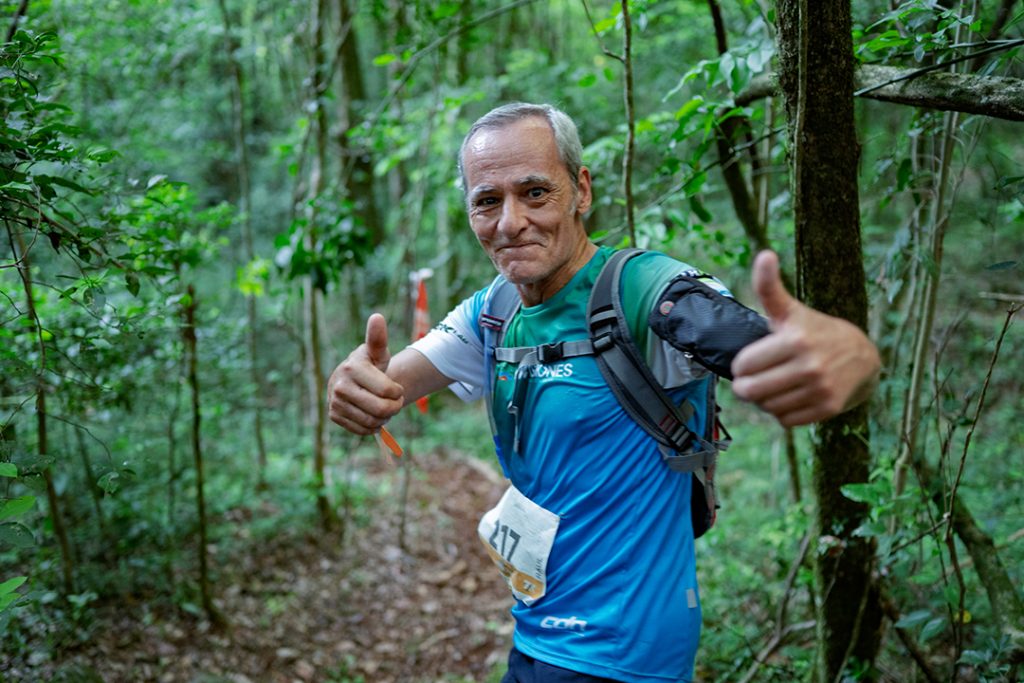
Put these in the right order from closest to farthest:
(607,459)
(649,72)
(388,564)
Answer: (607,459)
(388,564)
(649,72)

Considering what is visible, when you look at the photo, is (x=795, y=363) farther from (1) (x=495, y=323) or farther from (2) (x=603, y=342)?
(1) (x=495, y=323)

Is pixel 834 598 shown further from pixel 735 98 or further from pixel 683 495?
pixel 735 98

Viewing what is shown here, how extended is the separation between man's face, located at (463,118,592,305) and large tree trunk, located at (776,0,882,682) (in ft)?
2.66

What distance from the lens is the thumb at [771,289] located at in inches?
49.6

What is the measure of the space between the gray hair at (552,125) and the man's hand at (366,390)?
0.61m

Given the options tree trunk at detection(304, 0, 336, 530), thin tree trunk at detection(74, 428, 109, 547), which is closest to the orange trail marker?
thin tree trunk at detection(74, 428, 109, 547)

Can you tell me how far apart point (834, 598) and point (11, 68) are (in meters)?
3.55

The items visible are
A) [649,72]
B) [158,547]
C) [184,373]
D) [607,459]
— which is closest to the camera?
[607,459]

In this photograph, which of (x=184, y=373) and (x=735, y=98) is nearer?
(x=735, y=98)

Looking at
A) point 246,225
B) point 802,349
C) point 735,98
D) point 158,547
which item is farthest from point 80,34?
point 802,349

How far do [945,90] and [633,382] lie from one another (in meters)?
1.35

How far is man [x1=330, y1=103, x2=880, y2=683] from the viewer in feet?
6.23

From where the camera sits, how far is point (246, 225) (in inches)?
280

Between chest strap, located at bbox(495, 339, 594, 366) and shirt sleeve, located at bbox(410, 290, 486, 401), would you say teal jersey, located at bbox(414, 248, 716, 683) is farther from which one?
shirt sleeve, located at bbox(410, 290, 486, 401)
